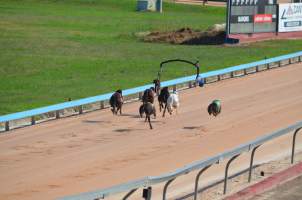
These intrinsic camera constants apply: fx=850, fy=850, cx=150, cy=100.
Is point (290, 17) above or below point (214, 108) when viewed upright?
above

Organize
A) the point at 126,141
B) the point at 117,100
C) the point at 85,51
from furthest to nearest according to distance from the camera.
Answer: the point at 85,51, the point at 117,100, the point at 126,141

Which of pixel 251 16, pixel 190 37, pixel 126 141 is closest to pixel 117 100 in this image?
pixel 126 141

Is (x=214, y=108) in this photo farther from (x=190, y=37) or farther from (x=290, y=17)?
(x=190, y=37)

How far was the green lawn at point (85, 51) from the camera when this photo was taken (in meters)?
24.0

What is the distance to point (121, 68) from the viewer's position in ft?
91.9

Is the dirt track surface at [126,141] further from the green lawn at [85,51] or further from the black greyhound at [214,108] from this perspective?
the green lawn at [85,51]

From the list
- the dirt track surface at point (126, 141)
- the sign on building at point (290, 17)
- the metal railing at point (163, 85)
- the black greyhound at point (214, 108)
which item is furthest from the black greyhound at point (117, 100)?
the sign on building at point (290, 17)

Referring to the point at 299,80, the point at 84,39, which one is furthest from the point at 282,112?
the point at 84,39

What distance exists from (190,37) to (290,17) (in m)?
4.53

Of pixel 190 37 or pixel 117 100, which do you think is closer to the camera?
pixel 117 100

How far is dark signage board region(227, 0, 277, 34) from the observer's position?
114 feet

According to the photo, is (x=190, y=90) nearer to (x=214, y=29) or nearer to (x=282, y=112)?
(x=282, y=112)

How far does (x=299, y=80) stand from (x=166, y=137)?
924cm

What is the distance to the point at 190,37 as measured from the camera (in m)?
38.3
